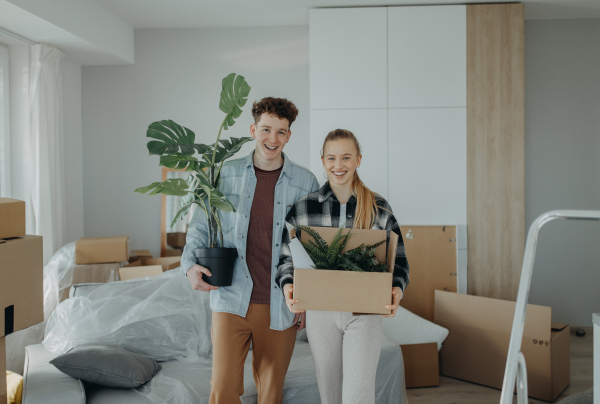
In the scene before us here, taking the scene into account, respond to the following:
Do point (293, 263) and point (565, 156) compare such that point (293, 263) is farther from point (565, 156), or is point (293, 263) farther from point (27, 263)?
point (565, 156)

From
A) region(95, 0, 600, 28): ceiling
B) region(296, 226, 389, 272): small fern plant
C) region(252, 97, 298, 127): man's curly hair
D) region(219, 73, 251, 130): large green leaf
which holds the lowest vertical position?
region(296, 226, 389, 272): small fern plant

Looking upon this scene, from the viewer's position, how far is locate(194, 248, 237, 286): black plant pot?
1499mm

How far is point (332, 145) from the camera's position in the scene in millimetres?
1490

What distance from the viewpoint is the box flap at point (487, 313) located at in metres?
2.55

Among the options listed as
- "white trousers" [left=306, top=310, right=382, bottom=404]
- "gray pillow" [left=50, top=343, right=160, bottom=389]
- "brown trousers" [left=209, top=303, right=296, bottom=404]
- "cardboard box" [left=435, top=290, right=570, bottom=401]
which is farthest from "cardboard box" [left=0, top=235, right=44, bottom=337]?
"cardboard box" [left=435, top=290, right=570, bottom=401]

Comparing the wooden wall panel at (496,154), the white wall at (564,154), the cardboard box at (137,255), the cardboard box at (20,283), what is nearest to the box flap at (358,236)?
the cardboard box at (20,283)

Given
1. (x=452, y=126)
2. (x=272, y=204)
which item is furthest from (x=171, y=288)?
(x=452, y=126)

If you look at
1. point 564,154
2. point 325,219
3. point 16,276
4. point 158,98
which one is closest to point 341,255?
point 325,219

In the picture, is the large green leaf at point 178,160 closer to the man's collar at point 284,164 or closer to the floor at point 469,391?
the man's collar at point 284,164

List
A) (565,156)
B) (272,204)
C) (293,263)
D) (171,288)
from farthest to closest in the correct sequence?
1. (565,156)
2. (171,288)
3. (272,204)
4. (293,263)

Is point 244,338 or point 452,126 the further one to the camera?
point 452,126

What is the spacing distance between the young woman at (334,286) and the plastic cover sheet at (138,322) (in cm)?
105

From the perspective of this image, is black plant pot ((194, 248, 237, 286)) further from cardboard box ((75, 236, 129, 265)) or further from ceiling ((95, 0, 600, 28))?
ceiling ((95, 0, 600, 28))

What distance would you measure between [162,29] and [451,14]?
95.3 inches
